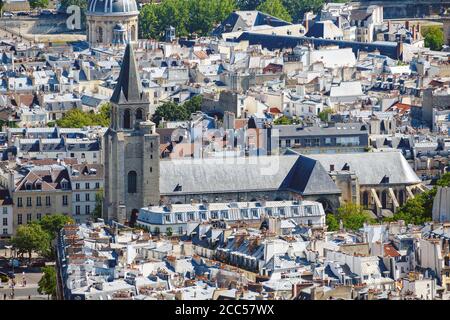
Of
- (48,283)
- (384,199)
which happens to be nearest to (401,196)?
(384,199)

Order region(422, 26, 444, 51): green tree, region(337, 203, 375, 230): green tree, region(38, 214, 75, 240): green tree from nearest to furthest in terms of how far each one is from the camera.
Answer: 1. region(337, 203, 375, 230): green tree
2. region(38, 214, 75, 240): green tree
3. region(422, 26, 444, 51): green tree

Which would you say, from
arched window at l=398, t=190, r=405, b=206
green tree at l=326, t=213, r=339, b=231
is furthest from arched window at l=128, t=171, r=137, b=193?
arched window at l=398, t=190, r=405, b=206

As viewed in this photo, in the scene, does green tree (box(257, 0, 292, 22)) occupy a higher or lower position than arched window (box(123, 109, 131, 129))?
higher

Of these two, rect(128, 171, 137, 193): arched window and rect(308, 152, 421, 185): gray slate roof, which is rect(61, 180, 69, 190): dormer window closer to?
rect(128, 171, 137, 193): arched window

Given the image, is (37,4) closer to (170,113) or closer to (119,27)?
(119,27)

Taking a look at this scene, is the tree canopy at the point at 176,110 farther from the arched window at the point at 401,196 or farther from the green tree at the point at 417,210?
the green tree at the point at 417,210

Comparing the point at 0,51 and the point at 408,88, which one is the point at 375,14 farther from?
the point at 408,88

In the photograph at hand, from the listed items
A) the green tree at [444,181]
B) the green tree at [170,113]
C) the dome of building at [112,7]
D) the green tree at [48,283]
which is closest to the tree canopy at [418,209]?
the green tree at [444,181]
